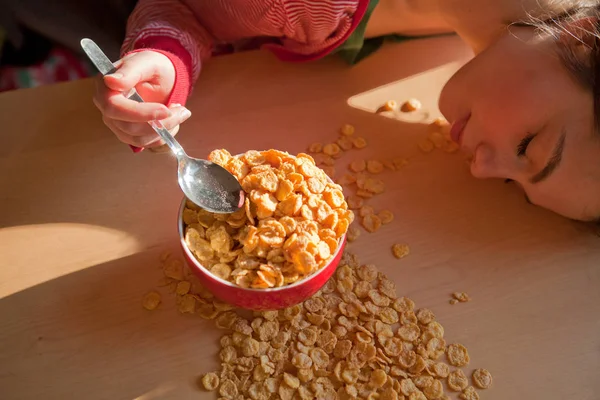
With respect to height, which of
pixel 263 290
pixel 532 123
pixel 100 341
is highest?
pixel 532 123

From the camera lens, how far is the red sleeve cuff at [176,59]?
675 millimetres

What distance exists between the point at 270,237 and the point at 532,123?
0.35 meters

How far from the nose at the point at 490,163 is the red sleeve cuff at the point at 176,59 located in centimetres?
41

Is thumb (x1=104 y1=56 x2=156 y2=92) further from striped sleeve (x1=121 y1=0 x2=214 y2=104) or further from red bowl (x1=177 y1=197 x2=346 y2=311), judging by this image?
red bowl (x1=177 y1=197 x2=346 y2=311)

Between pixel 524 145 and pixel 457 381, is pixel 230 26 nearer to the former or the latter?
pixel 524 145

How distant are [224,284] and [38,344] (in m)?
0.24

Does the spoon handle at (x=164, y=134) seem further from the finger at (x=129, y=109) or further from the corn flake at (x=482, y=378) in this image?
the corn flake at (x=482, y=378)

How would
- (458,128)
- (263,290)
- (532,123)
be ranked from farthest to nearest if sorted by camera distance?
(458,128)
(532,123)
(263,290)

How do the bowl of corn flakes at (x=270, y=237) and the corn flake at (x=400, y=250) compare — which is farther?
the corn flake at (x=400, y=250)

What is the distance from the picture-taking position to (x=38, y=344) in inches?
21.6

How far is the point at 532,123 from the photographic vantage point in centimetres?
59

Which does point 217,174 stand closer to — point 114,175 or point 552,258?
point 114,175

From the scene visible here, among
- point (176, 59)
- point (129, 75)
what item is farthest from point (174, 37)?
point (129, 75)

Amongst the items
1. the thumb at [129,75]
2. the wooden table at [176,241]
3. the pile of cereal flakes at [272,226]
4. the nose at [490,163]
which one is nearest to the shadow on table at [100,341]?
the wooden table at [176,241]
